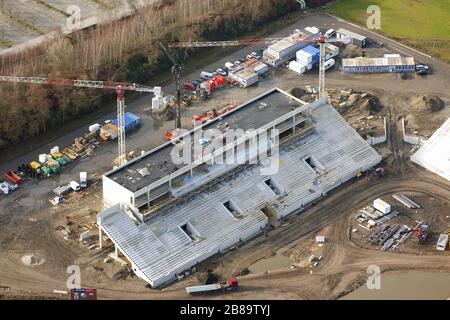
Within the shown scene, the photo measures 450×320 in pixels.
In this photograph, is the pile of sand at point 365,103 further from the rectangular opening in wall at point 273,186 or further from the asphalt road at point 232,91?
the rectangular opening in wall at point 273,186

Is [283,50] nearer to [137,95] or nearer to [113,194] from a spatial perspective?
[137,95]

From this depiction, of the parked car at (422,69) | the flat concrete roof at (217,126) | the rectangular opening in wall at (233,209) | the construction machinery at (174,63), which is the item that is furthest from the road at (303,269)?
the parked car at (422,69)

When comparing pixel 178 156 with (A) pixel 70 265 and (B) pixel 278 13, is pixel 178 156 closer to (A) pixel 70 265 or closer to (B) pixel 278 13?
(A) pixel 70 265

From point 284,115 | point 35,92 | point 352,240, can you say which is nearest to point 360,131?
point 284,115

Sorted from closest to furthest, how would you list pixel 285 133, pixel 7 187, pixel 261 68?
pixel 7 187 → pixel 285 133 → pixel 261 68

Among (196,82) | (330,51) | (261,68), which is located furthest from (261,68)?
(330,51)

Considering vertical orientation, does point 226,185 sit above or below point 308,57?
below
